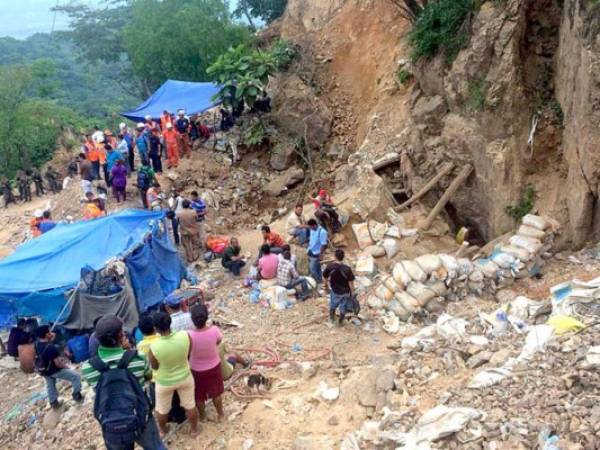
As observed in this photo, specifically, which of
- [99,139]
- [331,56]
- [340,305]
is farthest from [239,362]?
[331,56]

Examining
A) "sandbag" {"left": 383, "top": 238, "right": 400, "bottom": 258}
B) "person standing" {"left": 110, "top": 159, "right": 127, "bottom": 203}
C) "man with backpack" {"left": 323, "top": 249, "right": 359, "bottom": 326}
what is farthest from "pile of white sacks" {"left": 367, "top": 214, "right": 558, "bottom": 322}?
"person standing" {"left": 110, "top": 159, "right": 127, "bottom": 203}

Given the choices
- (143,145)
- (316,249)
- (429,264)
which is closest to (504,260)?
(429,264)

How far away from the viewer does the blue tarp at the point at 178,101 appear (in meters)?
15.5

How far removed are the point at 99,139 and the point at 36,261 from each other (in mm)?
6516

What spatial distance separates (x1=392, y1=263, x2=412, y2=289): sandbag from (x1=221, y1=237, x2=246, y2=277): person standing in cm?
301

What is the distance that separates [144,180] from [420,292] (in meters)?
6.73

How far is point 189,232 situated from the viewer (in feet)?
35.3

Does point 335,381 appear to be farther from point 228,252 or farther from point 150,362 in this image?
point 228,252

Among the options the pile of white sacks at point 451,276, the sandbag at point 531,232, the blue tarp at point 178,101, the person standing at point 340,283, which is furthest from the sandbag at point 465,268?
the blue tarp at point 178,101

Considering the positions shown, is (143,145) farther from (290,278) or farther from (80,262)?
(290,278)

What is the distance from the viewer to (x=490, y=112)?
31.5ft

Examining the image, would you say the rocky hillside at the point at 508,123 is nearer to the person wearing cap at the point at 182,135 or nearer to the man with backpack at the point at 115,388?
the person wearing cap at the point at 182,135

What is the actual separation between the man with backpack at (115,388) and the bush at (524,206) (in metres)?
7.39

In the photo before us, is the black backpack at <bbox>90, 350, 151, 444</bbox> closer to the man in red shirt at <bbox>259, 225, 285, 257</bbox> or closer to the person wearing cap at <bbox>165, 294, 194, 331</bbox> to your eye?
the person wearing cap at <bbox>165, 294, 194, 331</bbox>
